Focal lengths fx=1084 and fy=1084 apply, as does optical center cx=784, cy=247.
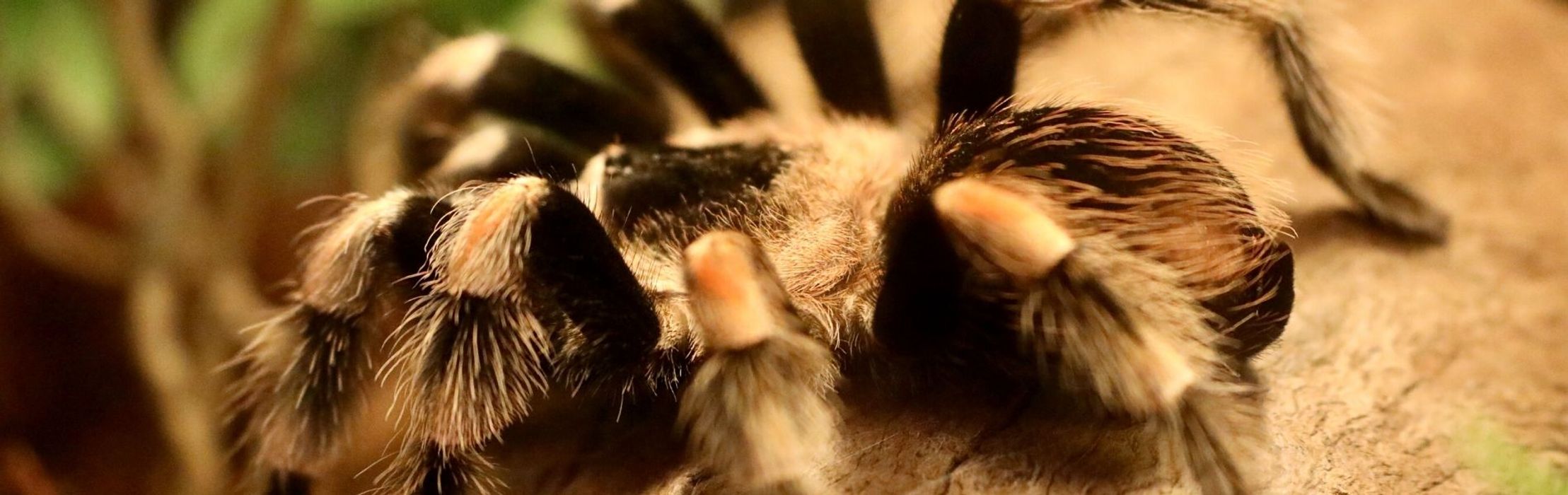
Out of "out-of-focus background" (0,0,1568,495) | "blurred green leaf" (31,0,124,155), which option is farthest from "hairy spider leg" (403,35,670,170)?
"blurred green leaf" (31,0,124,155)

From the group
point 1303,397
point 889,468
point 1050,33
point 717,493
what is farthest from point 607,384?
point 1303,397

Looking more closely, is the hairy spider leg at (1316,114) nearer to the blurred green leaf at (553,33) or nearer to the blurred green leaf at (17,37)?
the blurred green leaf at (553,33)

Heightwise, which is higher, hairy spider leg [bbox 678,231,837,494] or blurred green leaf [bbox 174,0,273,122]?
blurred green leaf [bbox 174,0,273,122]

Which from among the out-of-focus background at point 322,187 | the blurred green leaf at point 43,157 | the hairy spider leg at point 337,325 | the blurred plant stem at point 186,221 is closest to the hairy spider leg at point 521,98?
the out-of-focus background at point 322,187

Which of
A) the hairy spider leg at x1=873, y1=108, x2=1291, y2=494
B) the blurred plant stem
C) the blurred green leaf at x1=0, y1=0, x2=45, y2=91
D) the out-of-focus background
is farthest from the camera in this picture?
the blurred green leaf at x1=0, y1=0, x2=45, y2=91

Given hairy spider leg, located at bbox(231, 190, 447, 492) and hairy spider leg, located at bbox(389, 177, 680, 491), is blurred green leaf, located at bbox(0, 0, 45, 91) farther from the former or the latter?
hairy spider leg, located at bbox(389, 177, 680, 491)

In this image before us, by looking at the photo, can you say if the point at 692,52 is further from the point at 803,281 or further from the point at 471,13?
the point at 471,13

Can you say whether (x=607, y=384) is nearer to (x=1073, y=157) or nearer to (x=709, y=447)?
(x=709, y=447)
